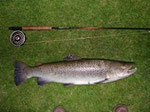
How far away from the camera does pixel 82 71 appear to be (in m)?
3.45

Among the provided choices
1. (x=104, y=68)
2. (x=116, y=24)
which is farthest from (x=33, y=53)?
(x=116, y=24)

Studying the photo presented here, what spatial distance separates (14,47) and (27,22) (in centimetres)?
54

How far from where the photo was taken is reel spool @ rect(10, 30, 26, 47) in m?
3.68

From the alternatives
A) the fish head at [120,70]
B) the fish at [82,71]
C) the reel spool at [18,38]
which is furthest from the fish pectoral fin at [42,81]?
the fish head at [120,70]

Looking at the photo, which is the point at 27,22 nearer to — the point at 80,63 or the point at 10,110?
the point at 80,63

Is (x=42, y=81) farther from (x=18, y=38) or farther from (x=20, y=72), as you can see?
(x=18, y=38)

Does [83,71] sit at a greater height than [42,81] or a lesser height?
greater

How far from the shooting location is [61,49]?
3.84 meters

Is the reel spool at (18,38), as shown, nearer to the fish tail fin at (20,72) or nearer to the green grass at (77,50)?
the green grass at (77,50)

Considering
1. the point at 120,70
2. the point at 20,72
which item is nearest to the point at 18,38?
the point at 20,72

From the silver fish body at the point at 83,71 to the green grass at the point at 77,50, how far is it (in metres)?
0.34

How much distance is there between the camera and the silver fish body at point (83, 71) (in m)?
3.42

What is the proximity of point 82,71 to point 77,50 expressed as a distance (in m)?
0.53

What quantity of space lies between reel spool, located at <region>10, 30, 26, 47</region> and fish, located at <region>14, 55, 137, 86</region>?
513 mm
